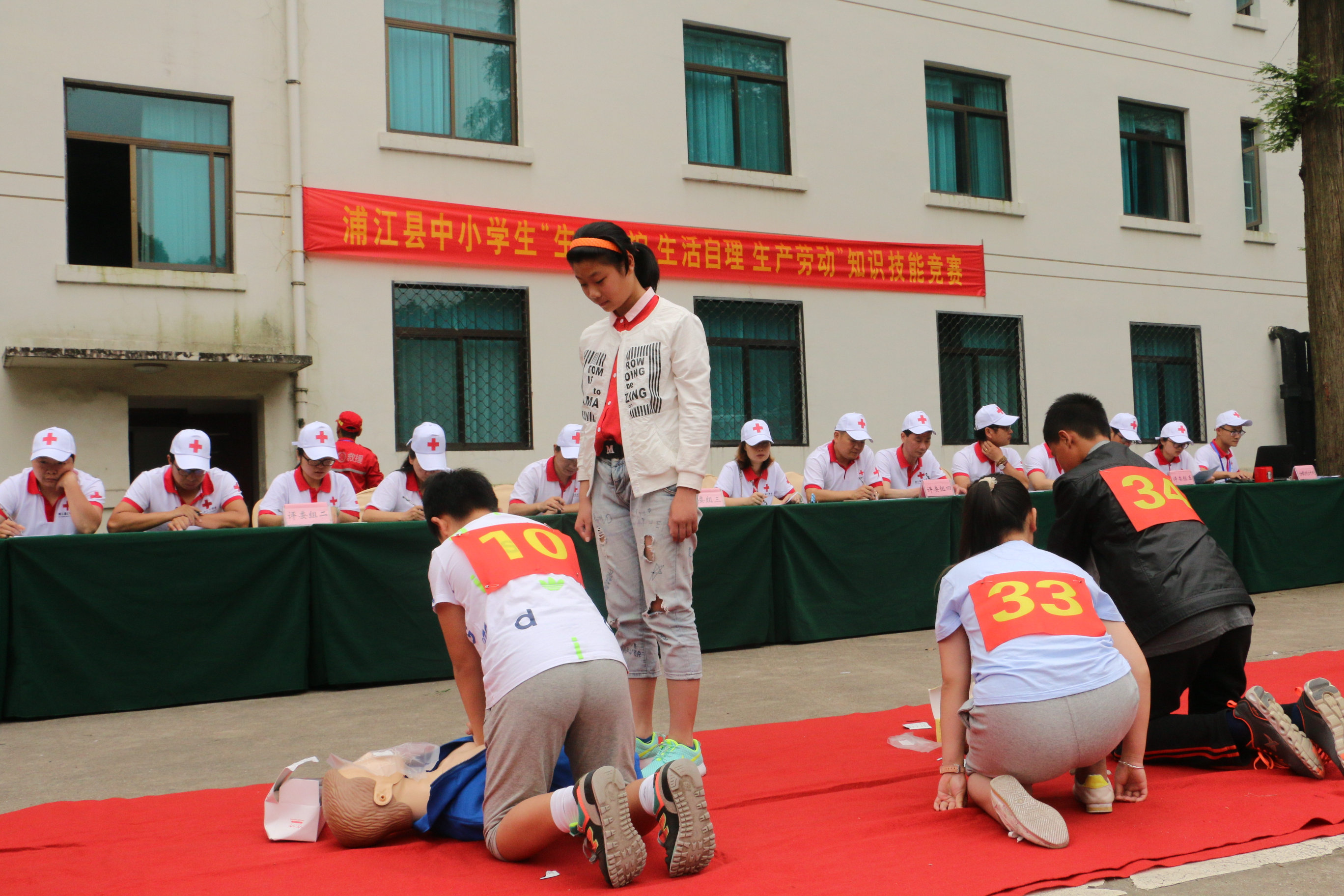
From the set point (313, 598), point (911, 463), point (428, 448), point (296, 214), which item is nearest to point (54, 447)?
point (313, 598)

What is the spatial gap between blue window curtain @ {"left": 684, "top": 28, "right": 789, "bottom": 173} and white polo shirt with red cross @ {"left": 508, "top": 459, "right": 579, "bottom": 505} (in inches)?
199

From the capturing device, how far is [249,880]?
295 centimetres

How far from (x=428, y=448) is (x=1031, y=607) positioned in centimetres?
511

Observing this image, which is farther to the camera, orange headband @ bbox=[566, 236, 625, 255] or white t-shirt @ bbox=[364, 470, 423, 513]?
white t-shirt @ bbox=[364, 470, 423, 513]

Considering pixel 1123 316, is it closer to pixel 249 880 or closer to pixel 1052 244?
pixel 1052 244

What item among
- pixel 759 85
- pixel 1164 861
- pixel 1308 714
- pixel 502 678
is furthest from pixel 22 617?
pixel 759 85

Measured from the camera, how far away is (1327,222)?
38.5 ft

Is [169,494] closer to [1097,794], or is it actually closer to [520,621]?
[520,621]

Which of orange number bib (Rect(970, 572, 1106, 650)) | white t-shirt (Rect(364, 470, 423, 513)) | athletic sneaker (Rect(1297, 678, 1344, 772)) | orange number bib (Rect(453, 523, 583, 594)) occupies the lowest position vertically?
athletic sneaker (Rect(1297, 678, 1344, 772))

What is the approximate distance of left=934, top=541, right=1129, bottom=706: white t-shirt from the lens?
122 inches

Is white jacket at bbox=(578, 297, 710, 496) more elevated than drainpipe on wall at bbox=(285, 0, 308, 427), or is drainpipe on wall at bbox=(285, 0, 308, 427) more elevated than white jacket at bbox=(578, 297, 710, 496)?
drainpipe on wall at bbox=(285, 0, 308, 427)

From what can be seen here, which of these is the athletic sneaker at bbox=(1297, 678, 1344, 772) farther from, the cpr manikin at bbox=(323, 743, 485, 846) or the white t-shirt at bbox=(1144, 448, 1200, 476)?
the white t-shirt at bbox=(1144, 448, 1200, 476)

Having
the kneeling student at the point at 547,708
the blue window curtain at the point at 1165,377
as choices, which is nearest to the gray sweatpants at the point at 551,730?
the kneeling student at the point at 547,708

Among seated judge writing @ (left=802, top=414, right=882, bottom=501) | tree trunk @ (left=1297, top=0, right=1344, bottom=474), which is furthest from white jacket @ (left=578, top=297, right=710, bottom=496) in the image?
tree trunk @ (left=1297, top=0, right=1344, bottom=474)
